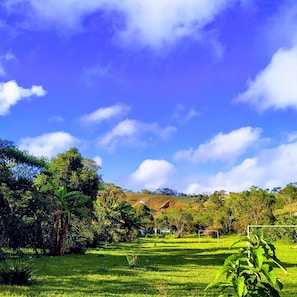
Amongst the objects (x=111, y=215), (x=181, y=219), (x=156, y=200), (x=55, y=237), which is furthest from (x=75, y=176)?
(x=156, y=200)

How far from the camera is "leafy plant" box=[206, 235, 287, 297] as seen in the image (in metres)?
2.73

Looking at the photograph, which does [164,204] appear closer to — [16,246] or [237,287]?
[16,246]

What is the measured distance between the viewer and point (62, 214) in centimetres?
2445

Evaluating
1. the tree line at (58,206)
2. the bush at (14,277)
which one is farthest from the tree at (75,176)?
the bush at (14,277)

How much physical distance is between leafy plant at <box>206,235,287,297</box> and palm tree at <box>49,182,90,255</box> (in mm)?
21484

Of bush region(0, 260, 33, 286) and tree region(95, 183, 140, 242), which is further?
tree region(95, 183, 140, 242)

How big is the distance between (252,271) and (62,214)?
22758mm

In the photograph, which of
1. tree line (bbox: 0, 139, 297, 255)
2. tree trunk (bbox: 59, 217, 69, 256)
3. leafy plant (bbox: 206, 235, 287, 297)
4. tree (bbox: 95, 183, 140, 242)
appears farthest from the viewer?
tree (bbox: 95, 183, 140, 242)

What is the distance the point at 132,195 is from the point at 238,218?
101 m

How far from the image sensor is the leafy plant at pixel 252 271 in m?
2.73

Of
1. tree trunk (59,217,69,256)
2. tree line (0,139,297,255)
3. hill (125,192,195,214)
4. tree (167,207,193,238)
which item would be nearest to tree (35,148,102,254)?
tree line (0,139,297,255)

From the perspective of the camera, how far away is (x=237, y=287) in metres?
2.73

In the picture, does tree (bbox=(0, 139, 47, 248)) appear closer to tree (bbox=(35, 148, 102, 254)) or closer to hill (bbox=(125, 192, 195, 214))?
tree (bbox=(35, 148, 102, 254))

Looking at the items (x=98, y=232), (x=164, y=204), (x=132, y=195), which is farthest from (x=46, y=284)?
(x=132, y=195)
